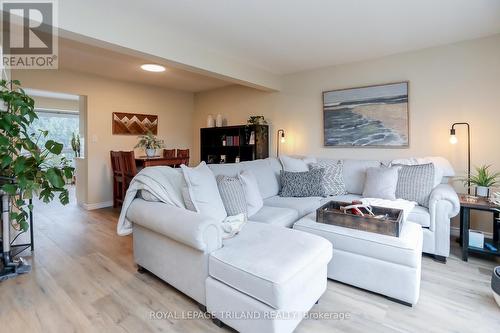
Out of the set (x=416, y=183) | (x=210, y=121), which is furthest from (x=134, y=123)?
(x=416, y=183)

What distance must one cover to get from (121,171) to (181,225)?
3081mm

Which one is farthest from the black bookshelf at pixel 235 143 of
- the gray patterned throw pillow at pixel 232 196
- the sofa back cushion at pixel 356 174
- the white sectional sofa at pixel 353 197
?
the gray patterned throw pillow at pixel 232 196

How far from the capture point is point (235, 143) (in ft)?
16.0

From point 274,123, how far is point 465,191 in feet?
8.98

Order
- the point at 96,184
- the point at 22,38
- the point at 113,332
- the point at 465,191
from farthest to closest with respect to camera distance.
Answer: the point at 96,184
the point at 465,191
the point at 22,38
the point at 113,332

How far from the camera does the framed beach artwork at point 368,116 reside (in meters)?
3.45

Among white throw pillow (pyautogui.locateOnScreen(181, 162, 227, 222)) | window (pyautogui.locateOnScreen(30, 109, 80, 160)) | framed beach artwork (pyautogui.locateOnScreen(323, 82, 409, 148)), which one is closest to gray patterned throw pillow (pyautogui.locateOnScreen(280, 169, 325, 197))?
framed beach artwork (pyautogui.locateOnScreen(323, 82, 409, 148))

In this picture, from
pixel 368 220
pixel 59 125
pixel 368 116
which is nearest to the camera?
pixel 368 220

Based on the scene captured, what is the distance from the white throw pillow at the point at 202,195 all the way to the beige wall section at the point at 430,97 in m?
2.37

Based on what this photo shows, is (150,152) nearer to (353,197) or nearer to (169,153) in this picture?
(169,153)

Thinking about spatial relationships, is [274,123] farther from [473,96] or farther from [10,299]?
[10,299]

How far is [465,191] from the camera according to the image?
312 cm

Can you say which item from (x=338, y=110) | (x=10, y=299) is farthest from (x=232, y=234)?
(x=338, y=110)

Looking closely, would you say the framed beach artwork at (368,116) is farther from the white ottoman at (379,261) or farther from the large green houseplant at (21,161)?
the large green houseplant at (21,161)
